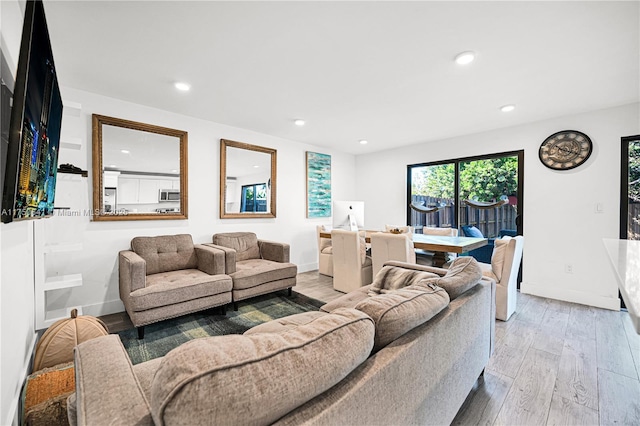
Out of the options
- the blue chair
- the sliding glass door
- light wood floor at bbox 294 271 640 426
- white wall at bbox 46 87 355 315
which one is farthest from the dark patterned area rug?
the sliding glass door

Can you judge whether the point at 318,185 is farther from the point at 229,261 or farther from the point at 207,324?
the point at 207,324

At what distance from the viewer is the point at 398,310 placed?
1028 mm

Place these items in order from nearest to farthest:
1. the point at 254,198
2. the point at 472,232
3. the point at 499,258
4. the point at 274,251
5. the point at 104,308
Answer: the point at 499,258, the point at 104,308, the point at 274,251, the point at 472,232, the point at 254,198

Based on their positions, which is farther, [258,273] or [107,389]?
[258,273]

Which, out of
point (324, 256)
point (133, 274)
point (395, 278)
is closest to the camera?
point (395, 278)

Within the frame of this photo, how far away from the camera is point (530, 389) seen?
5.77ft

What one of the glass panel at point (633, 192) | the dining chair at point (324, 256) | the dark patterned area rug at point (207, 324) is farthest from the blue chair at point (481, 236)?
the dark patterned area rug at point (207, 324)

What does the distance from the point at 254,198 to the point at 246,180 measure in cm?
30

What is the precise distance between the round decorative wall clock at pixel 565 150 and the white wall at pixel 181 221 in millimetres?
3347

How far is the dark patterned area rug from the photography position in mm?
2273

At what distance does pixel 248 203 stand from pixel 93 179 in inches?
73.0

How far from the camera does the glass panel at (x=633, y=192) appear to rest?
3.11m

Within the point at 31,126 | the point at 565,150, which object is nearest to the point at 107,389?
the point at 31,126

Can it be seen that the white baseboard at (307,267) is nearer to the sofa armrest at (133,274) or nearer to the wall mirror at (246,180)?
the wall mirror at (246,180)
